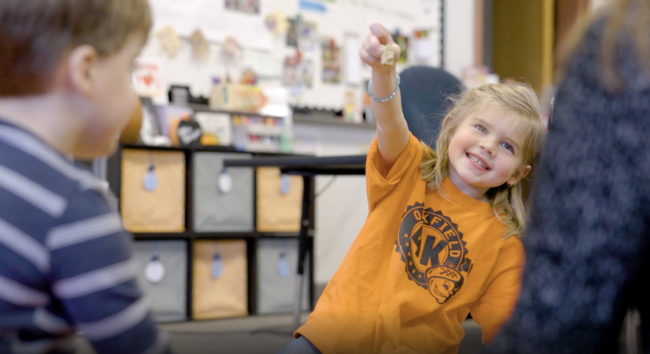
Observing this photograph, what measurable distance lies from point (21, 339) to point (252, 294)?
231 centimetres

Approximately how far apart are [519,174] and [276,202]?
5.88ft

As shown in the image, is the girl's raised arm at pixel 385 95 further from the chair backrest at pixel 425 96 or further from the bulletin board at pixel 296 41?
the bulletin board at pixel 296 41

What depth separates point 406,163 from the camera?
4.00 ft

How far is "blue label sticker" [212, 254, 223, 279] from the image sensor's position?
2.80 metres

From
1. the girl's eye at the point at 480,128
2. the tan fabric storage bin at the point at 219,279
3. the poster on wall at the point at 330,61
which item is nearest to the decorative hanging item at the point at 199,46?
the poster on wall at the point at 330,61

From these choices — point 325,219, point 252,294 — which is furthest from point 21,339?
point 325,219

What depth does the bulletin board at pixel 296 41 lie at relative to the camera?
3023 millimetres

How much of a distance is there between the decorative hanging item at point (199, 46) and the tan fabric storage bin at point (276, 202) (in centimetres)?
65

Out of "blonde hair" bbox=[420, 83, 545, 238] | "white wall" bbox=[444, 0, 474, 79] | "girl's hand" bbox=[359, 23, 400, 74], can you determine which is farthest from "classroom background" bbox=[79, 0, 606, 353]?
"girl's hand" bbox=[359, 23, 400, 74]

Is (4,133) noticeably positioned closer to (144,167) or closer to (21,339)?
(21,339)

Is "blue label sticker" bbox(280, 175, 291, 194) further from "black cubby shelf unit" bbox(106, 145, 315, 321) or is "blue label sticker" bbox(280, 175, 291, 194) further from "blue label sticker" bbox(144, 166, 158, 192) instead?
"blue label sticker" bbox(144, 166, 158, 192)

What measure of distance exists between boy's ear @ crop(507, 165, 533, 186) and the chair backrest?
374mm

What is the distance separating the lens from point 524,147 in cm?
128

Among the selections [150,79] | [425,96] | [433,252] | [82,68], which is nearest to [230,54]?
[150,79]
